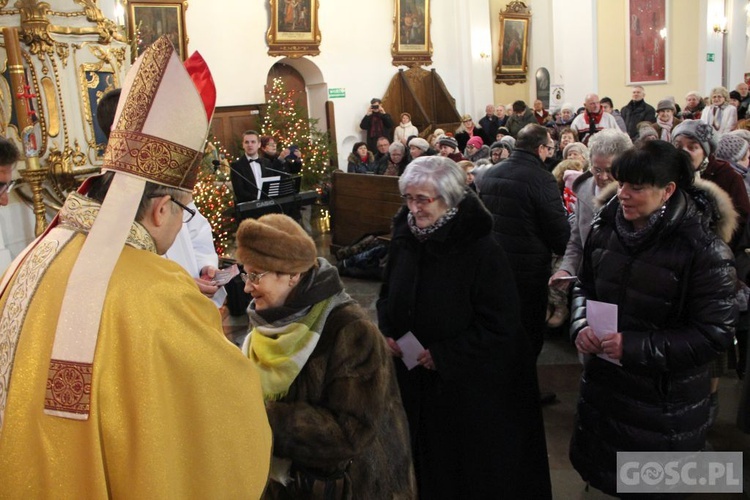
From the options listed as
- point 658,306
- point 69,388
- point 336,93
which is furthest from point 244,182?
point 69,388

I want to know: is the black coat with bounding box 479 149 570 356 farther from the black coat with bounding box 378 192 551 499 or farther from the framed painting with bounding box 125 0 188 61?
the framed painting with bounding box 125 0 188 61

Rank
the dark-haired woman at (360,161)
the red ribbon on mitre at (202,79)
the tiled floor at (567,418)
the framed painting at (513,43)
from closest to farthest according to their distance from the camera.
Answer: the red ribbon on mitre at (202,79) < the tiled floor at (567,418) < the dark-haired woman at (360,161) < the framed painting at (513,43)

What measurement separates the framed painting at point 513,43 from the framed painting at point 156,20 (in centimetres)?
881

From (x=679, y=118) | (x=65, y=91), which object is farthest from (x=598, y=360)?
(x=679, y=118)

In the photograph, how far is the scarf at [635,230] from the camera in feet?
7.80

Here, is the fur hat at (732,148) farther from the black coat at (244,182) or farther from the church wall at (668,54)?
the church wall at (668,54)

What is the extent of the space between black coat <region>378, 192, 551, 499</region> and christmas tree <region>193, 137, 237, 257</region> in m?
5.29

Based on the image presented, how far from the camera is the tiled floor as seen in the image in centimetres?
324

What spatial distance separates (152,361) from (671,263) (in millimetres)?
1783

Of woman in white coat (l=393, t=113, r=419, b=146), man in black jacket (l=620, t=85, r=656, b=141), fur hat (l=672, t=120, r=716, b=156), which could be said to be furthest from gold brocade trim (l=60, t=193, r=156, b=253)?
woman in white coat (l=393, t=113, r=419, b=146)

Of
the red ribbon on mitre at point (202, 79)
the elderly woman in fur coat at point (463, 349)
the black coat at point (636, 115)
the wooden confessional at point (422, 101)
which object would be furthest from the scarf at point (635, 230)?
the wooden confessional at point (422, 101)

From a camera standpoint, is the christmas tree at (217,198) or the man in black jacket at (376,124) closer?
the christmas tree at (217,198)

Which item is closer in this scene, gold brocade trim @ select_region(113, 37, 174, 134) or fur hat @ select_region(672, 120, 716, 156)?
gold brocade trim @ select_region(113, 37, 174, 134)

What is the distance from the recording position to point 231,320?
632 cm
